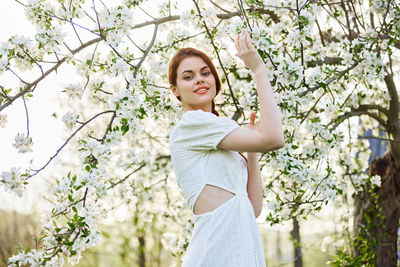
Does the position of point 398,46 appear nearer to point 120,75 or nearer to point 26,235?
point 120,75

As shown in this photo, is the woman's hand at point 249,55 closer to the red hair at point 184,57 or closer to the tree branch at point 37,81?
the red hair at point 184,57

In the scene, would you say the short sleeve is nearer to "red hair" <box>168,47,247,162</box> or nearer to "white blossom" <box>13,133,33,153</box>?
"red hair" <box>168,47,247,162</box>

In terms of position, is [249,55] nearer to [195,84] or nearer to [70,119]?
[195,84]

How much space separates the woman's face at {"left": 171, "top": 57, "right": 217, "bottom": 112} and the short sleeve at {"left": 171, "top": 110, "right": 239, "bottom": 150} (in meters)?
0.13

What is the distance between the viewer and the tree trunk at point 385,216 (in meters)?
4.88

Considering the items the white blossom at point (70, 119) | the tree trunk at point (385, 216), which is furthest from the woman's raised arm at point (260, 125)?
the tree trunk at point (385, 216)

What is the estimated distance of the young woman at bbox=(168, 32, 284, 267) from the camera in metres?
1.47

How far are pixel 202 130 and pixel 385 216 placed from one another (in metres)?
3.90

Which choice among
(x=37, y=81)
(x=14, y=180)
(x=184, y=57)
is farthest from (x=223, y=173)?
(x=37, y=81)

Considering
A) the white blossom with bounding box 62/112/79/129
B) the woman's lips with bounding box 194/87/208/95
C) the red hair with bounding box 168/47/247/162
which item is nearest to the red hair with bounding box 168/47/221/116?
the red hair with bounding box 168/47/247/162

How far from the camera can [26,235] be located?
995 cm

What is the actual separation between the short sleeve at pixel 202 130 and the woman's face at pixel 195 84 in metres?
0.13

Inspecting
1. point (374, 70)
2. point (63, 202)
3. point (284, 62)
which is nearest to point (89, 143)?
point (63, 202)

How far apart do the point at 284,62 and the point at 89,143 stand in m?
1.03
